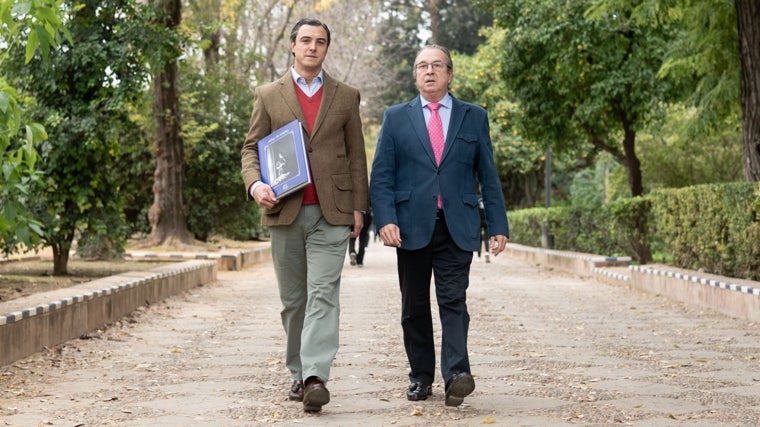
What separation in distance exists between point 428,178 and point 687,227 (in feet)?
33.0

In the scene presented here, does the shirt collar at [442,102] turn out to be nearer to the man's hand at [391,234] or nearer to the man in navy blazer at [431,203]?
the man in navy blazer at [431,203]

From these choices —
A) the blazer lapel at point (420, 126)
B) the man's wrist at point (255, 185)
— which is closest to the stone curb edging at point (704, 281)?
the blazer lapel at point (420, 126)

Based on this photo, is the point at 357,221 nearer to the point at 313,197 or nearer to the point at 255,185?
the point at 313,197

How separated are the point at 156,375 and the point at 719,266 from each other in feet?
28.2

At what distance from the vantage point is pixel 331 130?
681cm

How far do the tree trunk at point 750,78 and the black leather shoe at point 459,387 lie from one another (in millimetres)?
10540

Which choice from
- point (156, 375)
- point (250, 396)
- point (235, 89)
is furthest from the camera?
point (235, 89)

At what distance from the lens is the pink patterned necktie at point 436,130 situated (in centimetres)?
688

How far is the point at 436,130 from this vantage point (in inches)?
273

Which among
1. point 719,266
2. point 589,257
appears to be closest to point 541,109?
point 589,257

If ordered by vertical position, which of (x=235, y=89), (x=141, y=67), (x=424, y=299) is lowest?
(x=424, y=299)

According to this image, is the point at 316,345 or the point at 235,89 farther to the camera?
A: the point at 235,89

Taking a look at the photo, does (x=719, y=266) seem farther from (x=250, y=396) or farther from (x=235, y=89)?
(x=235, y=89)

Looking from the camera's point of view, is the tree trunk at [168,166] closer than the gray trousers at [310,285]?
No
